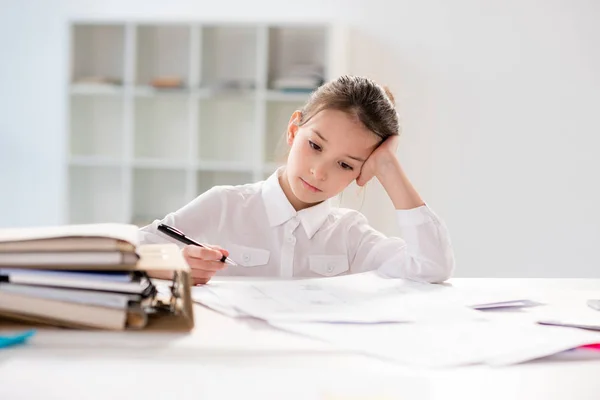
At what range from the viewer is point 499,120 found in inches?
171

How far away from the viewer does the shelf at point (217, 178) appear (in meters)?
4.14

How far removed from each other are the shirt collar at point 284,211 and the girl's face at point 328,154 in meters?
0.09

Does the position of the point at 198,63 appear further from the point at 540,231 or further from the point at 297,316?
the point at 297,316

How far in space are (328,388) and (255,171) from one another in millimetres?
3426

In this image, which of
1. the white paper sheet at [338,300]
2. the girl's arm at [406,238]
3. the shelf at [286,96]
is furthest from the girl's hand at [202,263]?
the shelf at [286,96]

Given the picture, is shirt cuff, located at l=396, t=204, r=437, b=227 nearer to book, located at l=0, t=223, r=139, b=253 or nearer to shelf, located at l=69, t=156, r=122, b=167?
book, located at l=0, t=223, r=139, b=253

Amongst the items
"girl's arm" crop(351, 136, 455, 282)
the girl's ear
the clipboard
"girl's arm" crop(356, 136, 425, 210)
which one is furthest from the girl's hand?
the girl's ear

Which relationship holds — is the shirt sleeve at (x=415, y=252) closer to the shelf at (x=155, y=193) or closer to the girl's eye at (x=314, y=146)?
the girl's eye at (x=314, y=146)

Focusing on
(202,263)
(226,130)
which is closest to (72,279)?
(202,263)

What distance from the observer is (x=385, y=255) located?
5.34 feet

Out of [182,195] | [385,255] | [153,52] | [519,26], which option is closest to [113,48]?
[153,52]

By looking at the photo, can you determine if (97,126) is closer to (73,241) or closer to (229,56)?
(229,56)

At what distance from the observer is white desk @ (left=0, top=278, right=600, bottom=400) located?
65cm

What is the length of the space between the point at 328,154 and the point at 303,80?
2509 mm
